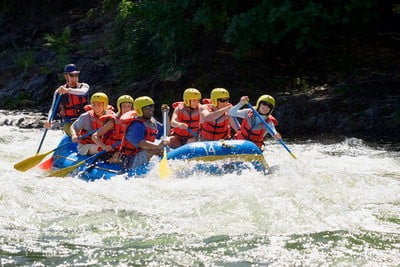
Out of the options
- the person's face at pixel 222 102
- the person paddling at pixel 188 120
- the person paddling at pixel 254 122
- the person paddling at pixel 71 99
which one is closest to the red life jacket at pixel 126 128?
the person paddling at pixel 188 120

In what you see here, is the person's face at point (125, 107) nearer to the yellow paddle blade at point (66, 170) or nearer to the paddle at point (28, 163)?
the yellow paddle blade at point (66, 170)

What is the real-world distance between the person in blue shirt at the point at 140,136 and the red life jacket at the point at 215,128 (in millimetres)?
587

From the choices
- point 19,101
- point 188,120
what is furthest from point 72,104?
point 19,101

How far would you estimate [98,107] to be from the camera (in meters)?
9.96

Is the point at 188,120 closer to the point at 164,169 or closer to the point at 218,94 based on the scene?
the point at 218,94

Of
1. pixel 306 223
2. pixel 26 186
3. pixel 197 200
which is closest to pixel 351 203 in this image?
pixel 306 223

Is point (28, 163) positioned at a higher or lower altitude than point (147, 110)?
lower

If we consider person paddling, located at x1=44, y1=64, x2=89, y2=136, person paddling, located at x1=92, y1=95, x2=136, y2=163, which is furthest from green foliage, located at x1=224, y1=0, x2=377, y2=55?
person paddling, located at x1=92, y1=95, x2=136, y2=163

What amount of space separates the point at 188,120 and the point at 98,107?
1.16 metres

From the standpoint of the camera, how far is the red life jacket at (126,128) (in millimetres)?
9125

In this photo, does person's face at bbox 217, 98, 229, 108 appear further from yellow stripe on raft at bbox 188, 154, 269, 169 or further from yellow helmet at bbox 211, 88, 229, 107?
yellow stripe on raft at bbox 188, 154, 269, 169

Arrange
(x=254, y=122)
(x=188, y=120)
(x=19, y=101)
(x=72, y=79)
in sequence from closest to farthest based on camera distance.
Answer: (x=254, y=122) < (x=188, y=120) < (x=72, y=79) < (x=19, y=101)

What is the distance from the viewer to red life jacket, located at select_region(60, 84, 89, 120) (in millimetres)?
11125

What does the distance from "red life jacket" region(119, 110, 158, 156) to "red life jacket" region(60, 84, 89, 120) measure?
202 centimetres
